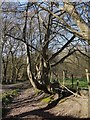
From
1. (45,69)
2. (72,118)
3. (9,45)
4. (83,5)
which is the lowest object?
(72,118)

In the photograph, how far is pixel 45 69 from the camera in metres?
14.3

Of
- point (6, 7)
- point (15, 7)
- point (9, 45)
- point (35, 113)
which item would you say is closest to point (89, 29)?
point (15, 7)

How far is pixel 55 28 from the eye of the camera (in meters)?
13.9

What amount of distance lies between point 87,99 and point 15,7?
4.91 m

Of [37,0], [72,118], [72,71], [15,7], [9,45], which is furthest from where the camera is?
[9,45]

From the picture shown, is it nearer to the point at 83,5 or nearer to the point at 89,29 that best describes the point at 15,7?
the point at 83,5

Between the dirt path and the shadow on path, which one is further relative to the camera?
the dirt path

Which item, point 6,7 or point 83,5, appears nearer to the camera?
point 83,5

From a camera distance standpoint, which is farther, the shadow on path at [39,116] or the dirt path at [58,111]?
the dirt path at [58,111]

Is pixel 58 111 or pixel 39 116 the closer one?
pixel 39 116

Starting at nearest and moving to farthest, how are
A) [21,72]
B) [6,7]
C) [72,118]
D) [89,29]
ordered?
[89,29]
[6,7]
[72,118]
[21,72]

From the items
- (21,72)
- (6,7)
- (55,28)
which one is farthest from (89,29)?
(21,72)

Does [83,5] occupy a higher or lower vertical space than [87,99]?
higher

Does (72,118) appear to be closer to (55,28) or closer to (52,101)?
(52,101)
